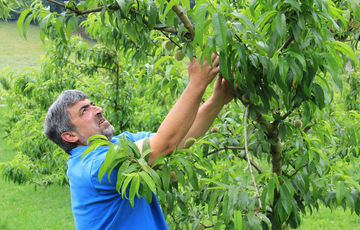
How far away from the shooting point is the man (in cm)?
177

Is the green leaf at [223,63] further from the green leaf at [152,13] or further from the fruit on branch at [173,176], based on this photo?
the fruit on branch at [173,176]

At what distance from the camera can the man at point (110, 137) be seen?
177cm

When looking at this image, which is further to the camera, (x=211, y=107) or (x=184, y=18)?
(x=211, y=107)

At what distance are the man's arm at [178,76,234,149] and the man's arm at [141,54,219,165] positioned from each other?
24 cm

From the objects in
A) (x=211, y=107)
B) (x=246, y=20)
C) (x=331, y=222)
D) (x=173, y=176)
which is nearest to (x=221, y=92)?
(x=211, y=107)

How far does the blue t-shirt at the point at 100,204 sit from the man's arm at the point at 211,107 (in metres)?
0.43

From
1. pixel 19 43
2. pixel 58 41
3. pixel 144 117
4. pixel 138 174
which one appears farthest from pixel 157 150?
pixel 19 43

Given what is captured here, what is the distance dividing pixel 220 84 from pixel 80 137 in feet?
2.85

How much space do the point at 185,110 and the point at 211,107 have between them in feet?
1.52

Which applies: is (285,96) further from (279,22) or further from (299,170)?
(299,170)

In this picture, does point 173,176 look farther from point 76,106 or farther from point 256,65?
point 76,106

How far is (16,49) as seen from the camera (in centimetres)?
4272

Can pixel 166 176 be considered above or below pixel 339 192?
above

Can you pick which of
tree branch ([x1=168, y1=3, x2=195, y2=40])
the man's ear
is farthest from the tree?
the man's ear
